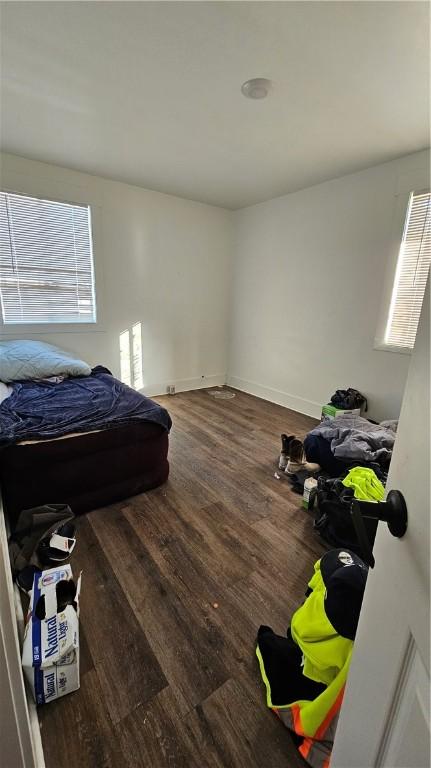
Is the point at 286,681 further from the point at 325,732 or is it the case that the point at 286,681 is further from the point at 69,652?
the point at 69,652

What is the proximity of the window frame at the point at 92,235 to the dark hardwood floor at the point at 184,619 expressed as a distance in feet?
Result: 6.84

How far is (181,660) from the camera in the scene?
3.77 feet

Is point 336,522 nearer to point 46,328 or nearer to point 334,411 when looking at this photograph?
point 334,411

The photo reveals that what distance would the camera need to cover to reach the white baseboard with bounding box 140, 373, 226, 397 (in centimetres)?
420

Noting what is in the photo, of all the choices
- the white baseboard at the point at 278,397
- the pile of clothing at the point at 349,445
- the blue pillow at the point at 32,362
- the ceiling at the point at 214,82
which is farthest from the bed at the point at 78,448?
the white baseboard at the point at 278,397

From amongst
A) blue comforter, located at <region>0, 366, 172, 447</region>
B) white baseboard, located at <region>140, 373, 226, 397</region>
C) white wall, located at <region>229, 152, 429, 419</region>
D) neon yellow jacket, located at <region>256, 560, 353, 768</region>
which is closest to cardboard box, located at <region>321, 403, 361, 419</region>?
white wall, located at <region>229, 152, 429, 419</region>

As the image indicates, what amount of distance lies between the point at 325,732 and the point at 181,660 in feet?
1.68

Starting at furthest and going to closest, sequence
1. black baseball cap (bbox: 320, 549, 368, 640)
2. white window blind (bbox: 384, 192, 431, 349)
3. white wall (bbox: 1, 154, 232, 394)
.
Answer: white wall (bbox: 1, 154, 232, 394)
white window blind (bbox: 384, 192, 431, 349)
black baseball cap (bbox: 320, 549, 368, 640)

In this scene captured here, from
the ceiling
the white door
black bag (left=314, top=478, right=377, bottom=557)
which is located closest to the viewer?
the white door

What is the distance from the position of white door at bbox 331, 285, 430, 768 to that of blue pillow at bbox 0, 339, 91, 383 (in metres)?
2.86

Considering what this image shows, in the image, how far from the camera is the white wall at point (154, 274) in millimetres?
3238

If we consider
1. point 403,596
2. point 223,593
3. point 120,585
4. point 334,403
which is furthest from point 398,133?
point 120,585

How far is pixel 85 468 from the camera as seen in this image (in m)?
1.87

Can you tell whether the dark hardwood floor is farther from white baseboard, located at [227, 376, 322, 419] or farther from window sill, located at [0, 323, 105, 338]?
window sill, located at [0, 323, 105, 338]
